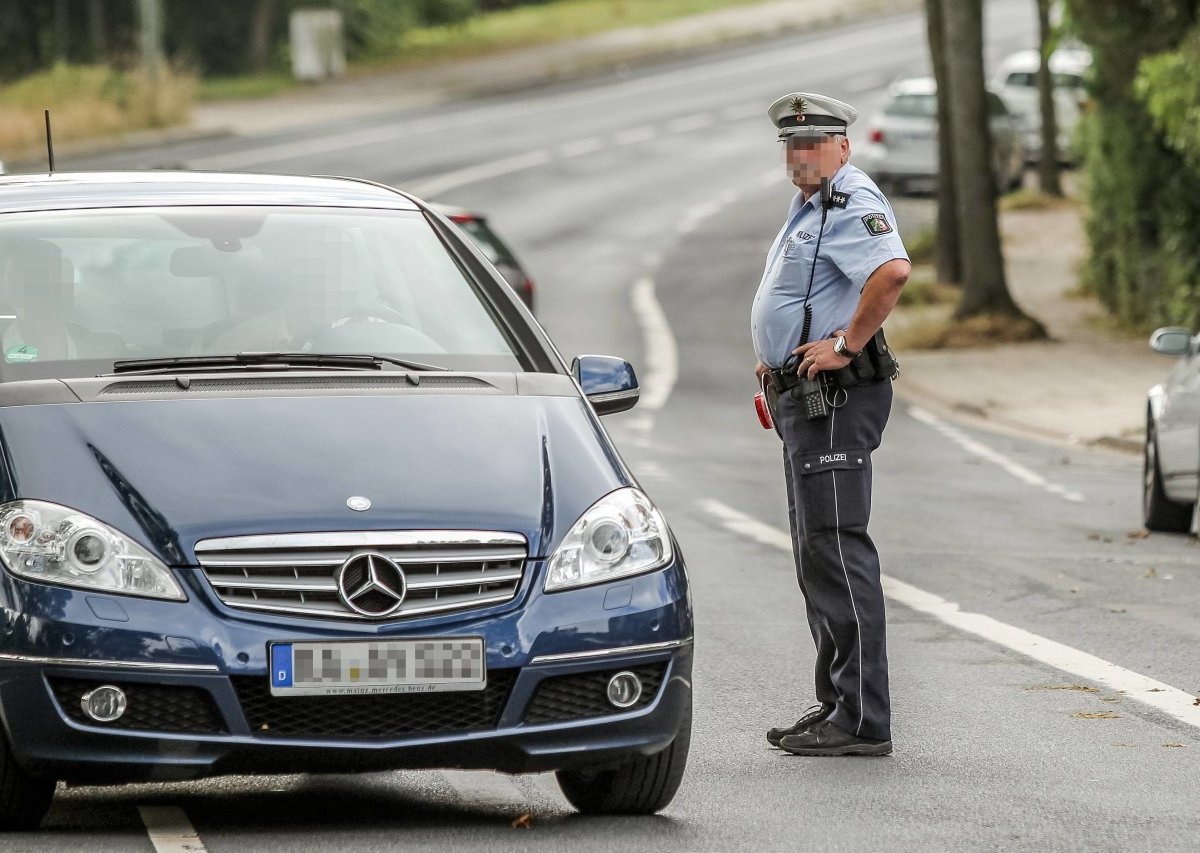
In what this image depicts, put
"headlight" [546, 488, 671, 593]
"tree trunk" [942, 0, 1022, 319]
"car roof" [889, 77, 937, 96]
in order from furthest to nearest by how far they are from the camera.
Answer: "car roof" [889, 77, 937, 96] → "tree trunk" [942, 0, 1022, 319] → "headlight" [546, 488, 671, 593]

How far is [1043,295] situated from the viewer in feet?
96.8

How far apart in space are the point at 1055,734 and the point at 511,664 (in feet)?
7.73

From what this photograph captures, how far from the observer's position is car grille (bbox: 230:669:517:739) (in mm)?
5520

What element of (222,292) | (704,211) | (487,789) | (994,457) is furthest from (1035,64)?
(487,789)

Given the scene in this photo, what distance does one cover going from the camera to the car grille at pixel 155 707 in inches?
216

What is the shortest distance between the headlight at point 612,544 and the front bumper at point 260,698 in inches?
1.9

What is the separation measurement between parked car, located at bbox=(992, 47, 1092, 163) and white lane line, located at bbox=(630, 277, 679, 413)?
37.9 feet

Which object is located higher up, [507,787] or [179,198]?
[179,198]

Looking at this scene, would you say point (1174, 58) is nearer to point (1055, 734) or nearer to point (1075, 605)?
point (1075, 605)

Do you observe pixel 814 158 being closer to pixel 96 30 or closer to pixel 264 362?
pixel 264 362

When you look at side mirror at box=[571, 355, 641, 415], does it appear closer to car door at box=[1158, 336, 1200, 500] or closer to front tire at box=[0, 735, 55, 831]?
front tire at box=[0, 735, 55, 831]

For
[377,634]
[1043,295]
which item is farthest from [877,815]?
[1043,295]

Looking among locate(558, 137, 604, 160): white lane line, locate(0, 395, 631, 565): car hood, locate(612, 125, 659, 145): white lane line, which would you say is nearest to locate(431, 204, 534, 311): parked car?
locate(0, 395, 631, 565): car hood

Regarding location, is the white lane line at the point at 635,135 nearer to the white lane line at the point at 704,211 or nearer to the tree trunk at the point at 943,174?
the white lane line at the point at 704,211
